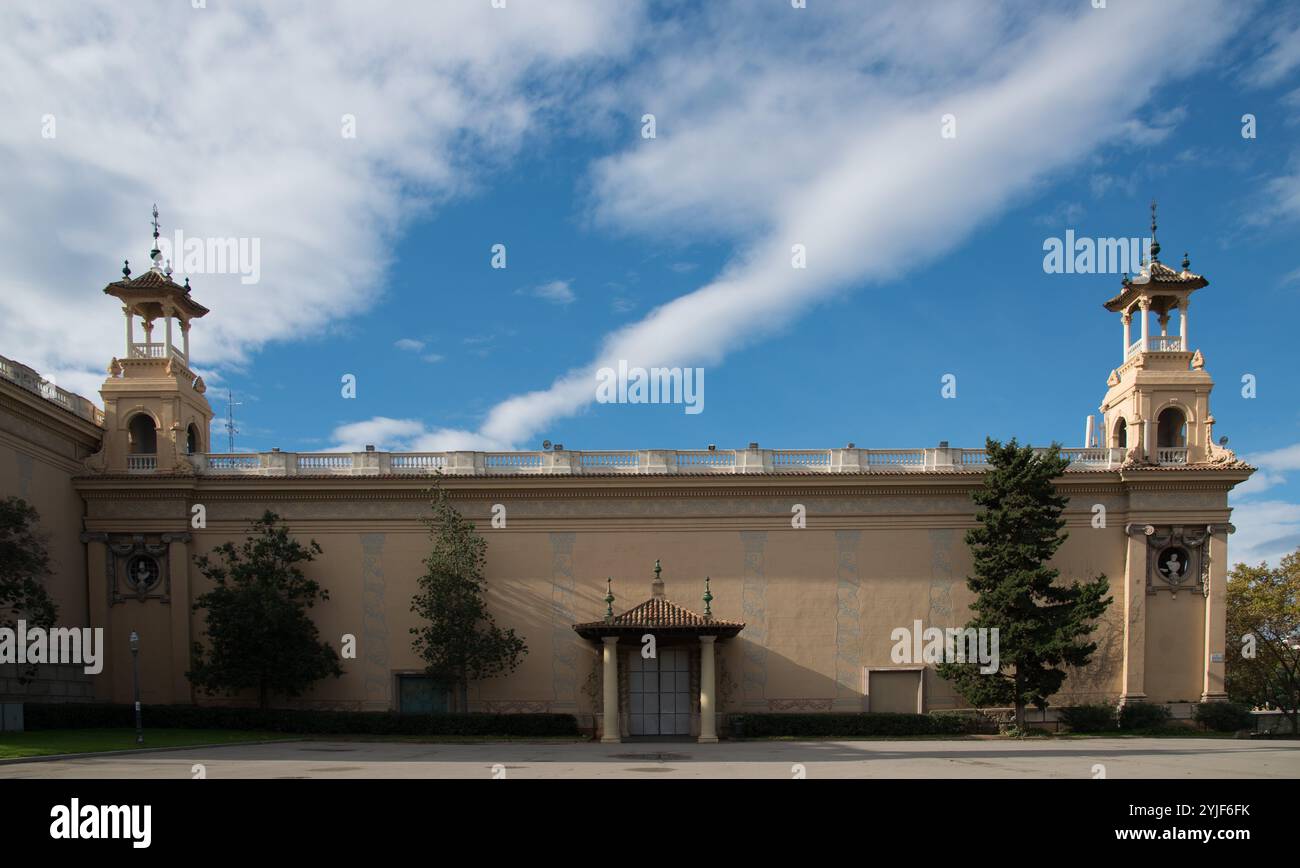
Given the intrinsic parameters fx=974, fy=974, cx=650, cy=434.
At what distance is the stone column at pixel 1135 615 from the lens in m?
38.4

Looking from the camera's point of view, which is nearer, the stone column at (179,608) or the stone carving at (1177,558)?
the stone column at (179,608)

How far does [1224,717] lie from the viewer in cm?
3722

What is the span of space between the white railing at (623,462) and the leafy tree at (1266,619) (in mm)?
15636

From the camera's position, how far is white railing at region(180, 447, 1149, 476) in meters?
40.2

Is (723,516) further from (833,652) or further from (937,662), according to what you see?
(937,662)

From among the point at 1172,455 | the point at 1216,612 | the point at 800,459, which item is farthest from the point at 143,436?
the point at 1216,612

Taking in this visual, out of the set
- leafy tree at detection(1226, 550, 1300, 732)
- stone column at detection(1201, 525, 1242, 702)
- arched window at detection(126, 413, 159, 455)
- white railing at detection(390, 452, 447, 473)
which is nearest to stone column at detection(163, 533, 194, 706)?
arched window at detection(126, 413, 159, 455)

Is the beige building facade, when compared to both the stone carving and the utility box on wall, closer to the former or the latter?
the stone carving

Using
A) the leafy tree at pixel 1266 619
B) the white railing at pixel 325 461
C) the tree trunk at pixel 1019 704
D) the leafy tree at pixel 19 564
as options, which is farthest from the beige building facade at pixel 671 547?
the leafy tree at pixel 1266 619

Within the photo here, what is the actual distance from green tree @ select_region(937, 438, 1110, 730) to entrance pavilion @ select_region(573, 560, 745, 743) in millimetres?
9101

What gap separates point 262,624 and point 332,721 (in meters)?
4.43

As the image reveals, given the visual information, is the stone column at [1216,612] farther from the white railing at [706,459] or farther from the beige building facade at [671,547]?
the white railing at [706,459]

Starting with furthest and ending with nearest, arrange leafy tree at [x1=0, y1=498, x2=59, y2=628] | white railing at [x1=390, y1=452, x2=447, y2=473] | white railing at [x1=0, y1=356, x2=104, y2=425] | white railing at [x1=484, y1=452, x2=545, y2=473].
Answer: white railing at [x1=390, y1=452, x2=447, y2=473]
white railing at [x1=484, y1=452, x2=545, y2=473]
white railing at [x1=0, y1=356, x2=104, y2=425]
leafy tree at [x1=0, y1=498, x2=59, y2=628]

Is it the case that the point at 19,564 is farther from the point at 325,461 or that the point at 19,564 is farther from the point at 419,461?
the point at 419,461
